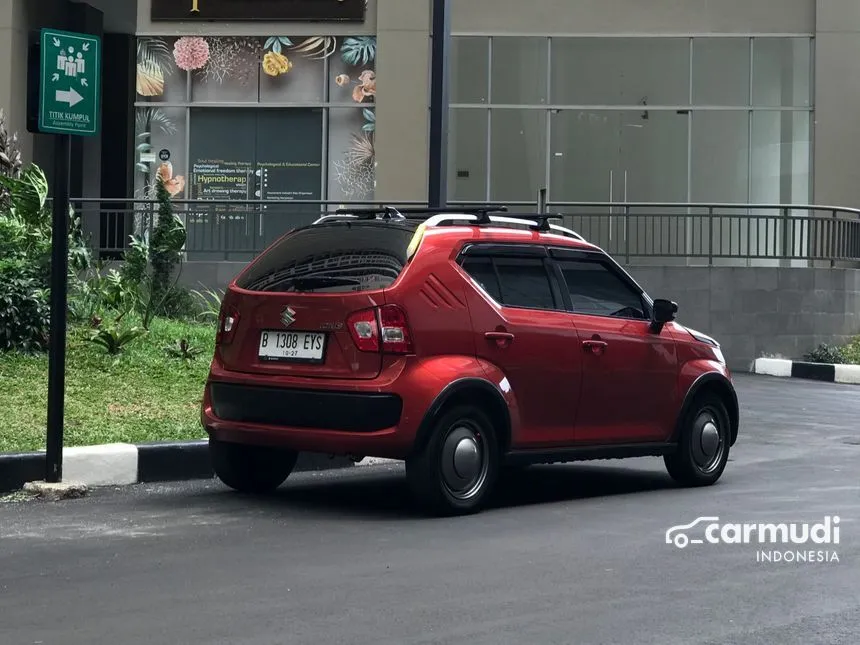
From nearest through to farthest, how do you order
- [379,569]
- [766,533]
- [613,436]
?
1. [379,569]
2. [766,533]
3. [613,436]

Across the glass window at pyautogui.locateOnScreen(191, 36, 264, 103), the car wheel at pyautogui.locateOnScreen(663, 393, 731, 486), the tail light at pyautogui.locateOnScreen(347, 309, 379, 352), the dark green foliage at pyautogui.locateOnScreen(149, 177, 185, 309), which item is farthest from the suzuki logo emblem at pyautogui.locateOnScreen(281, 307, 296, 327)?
the glass window at pyautogui.locateOnScreen(191, 36, 264, 103)

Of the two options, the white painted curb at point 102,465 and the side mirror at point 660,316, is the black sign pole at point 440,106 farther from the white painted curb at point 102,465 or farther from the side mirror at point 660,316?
the white painted curb at point 102,465

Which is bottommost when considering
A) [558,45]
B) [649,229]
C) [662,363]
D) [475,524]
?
[475,524]

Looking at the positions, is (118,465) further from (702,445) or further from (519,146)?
(519,146)

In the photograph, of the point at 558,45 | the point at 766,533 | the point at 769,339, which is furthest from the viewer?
the point at 558,45

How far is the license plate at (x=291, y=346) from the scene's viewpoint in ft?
25.7

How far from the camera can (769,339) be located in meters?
21.0

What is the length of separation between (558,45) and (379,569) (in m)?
19.8

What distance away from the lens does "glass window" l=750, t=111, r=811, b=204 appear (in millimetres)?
24812

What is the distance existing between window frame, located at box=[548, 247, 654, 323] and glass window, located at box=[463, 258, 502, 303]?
0.60 meters

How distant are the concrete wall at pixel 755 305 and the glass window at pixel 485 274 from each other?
13078 millimetres

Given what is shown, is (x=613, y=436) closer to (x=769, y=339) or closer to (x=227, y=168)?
(x=769, y=339)

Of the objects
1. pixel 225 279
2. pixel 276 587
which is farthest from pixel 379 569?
pixel 225 279

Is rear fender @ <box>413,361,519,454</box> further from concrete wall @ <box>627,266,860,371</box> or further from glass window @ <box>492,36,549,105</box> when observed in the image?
glass window @ <box>492,36,549,105</box>
